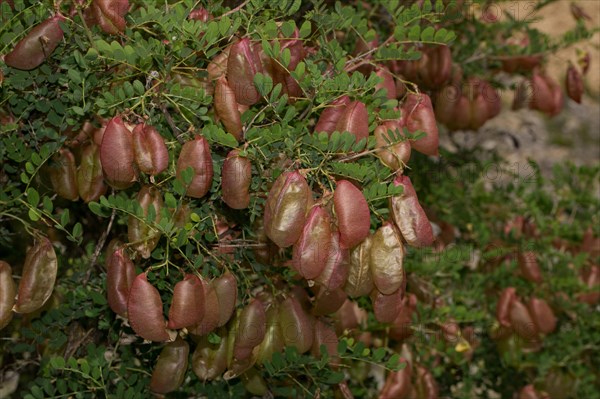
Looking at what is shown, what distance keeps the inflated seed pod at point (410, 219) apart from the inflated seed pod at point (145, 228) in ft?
1.23

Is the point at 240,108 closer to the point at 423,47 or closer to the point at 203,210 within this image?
the point at 203,210

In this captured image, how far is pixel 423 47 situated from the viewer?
2.12 metres

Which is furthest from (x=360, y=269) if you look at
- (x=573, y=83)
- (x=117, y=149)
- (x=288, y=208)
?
(x=573, y=83)

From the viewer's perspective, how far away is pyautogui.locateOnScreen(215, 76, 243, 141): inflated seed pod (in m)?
1.33

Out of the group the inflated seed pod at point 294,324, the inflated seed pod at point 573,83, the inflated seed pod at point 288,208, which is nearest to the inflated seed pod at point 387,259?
the inflated seed pod at point 288,208

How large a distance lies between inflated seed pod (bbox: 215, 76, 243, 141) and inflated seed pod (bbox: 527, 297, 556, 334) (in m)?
1.31

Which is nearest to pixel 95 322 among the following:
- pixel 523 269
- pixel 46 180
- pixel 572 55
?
pixel 46 180

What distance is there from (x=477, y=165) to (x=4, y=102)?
5.35 feet

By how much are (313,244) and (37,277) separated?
488mm

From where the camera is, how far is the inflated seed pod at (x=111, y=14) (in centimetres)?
139

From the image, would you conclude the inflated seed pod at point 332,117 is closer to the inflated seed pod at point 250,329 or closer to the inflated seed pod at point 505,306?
the inflated seed pod at point 250,329

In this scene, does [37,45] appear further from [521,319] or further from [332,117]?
[521,319]

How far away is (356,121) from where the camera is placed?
131cm

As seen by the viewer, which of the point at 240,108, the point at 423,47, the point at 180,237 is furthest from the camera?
the point at 423,47
